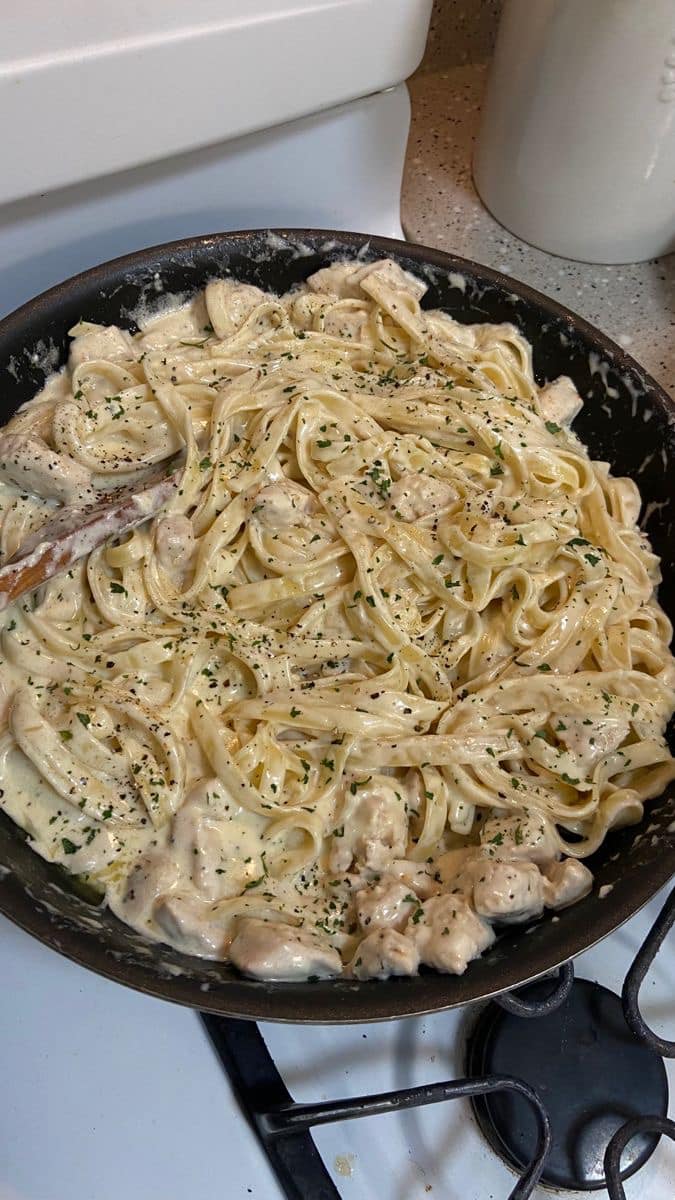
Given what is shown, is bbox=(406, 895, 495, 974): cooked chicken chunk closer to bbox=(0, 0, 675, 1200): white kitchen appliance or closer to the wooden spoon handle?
bbox=(0, 0, 675, 1200): white kitchen appliance

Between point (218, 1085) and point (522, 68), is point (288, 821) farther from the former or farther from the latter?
point (522, 68)

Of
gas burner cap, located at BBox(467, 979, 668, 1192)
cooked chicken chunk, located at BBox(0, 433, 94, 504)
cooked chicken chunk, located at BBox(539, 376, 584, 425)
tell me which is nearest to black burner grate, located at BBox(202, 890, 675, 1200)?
gas burner cap, located at BBox(467, 979, 668, 1192)

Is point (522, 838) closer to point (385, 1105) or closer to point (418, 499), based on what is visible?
point (385, 1105)

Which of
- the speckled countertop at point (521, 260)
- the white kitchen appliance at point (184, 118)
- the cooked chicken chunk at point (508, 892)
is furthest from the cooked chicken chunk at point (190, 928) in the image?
the speckled countertop at point (521, 260)

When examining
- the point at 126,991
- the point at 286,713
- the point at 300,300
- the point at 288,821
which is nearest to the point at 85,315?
the point at 300,300

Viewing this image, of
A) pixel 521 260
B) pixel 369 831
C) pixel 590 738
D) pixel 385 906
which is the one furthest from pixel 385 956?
pixel 521 260
